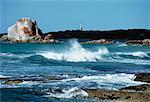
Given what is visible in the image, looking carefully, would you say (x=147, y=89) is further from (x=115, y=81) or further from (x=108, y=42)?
(x=108, y=42)

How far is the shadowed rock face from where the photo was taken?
71.8 m

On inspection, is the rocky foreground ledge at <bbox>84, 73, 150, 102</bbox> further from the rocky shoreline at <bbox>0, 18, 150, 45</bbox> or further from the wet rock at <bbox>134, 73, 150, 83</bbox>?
the rocky shoreline at <bbox>0, 18, 150, 45</bbox>

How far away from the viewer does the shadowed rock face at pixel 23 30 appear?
71.8 meters

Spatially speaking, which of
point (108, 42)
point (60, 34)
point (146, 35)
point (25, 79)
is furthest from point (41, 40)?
point (25, 79)

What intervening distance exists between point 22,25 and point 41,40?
13.6m

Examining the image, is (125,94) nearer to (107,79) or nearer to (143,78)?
(143,78)

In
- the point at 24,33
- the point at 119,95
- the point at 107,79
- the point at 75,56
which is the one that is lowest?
the point at 119,95

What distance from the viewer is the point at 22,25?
70.9 m

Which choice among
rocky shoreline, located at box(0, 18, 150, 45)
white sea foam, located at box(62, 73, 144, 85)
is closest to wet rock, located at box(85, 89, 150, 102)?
white sea foam, located at box(62, 73, 144, 85)

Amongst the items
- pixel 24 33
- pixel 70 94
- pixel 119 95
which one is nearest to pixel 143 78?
pixel 119 95

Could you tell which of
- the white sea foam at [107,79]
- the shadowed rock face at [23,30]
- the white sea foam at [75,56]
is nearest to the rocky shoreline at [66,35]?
the shadowed rock face at [23,30]

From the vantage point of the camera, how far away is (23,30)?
247 ft

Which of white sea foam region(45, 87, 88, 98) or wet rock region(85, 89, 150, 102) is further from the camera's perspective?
white sea foam region(45, 87, 88, 98)

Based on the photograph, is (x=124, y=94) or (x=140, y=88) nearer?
(x=124, y=94)
